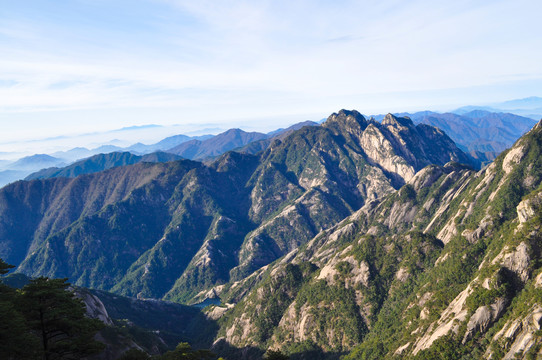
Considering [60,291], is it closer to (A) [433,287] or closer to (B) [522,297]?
(B) [522,297]

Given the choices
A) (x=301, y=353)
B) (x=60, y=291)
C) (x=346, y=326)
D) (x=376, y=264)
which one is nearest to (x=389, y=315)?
(x=346, y=326)

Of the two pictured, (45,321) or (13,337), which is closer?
(13,337)

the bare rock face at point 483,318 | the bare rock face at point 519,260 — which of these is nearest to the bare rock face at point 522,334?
the bare rock face at point 483,318

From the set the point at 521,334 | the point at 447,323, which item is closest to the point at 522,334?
the point at 521,334

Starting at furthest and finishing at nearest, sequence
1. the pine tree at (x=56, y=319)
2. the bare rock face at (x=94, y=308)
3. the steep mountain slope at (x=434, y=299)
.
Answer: the bare rock face at (x=94, y=308) < the steep mountain slope at (x=434, y=299) < the pine tree at (x=56, y=319)

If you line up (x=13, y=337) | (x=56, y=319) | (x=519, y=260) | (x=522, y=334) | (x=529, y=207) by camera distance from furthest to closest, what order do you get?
(x=529, y=207), (x=519, y=260), (x=522, y=334), (x=56, y=319), (x=13, y=337)

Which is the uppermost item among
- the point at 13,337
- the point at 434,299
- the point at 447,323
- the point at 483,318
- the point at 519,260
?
the point at 13,337

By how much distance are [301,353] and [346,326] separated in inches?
1098

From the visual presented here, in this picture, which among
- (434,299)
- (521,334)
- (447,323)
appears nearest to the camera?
(521,334)

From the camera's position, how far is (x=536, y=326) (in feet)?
283

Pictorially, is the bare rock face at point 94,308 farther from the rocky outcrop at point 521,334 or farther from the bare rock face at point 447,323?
the rocky outcrop at point 521,334

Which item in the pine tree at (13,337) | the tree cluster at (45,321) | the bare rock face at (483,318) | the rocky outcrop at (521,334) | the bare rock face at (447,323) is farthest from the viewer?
the bare rock face at (447,323)

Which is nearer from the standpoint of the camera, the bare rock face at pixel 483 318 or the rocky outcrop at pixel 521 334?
the rocky outcrop at pixel 521 334

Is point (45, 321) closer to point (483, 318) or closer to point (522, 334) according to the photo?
point (522, 334)
